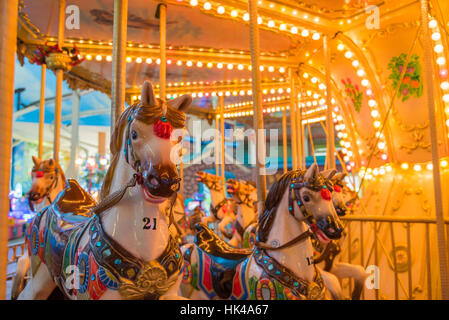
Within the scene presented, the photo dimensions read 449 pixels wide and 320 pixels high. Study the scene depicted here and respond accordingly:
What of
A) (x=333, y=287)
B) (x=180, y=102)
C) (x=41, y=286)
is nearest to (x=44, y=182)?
(x=41, y=286)

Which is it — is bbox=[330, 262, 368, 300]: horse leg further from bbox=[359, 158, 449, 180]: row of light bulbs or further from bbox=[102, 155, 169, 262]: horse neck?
bbox=[102, 155, 169, 262]: horse neck

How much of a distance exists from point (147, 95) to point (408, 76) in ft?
12.8

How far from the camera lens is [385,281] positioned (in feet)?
12.9

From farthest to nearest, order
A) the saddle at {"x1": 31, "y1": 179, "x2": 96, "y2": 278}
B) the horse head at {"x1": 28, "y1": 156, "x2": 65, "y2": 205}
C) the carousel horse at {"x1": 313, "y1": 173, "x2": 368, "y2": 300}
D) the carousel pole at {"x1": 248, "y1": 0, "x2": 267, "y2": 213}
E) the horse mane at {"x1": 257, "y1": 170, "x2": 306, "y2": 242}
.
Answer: the horse head at {"x1": 28, "y1": 156, "x2": 65, "y2": 205} < the carousel horse at {"x1": 313, "y1": 173, "x2": 368, "y2": 300} < the carousel pole at {"x1": 248, "y1": 0, "x2": 267, "y2": 213} < the horse mane at {"x1": 257, "y1": 170, "x2": 306, "y2": 242} < the saddle at {"x1": 31, "y1": 179, "x2": 96, "y2": 278}

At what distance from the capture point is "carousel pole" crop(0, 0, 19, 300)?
0.96 m

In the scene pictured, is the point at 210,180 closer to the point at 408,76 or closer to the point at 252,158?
the point at 252,158

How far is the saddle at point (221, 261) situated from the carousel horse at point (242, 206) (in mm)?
2237

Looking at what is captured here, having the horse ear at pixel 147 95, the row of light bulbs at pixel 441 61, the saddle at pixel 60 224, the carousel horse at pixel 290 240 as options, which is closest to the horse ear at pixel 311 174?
the carousel horse at pixel 290 240

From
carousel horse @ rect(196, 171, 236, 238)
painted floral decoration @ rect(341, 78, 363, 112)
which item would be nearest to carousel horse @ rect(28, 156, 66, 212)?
carousel horse @ rect(196, 171, 236, 238)

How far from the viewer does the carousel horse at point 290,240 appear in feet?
6.10

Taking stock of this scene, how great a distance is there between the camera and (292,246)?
1923 mm
